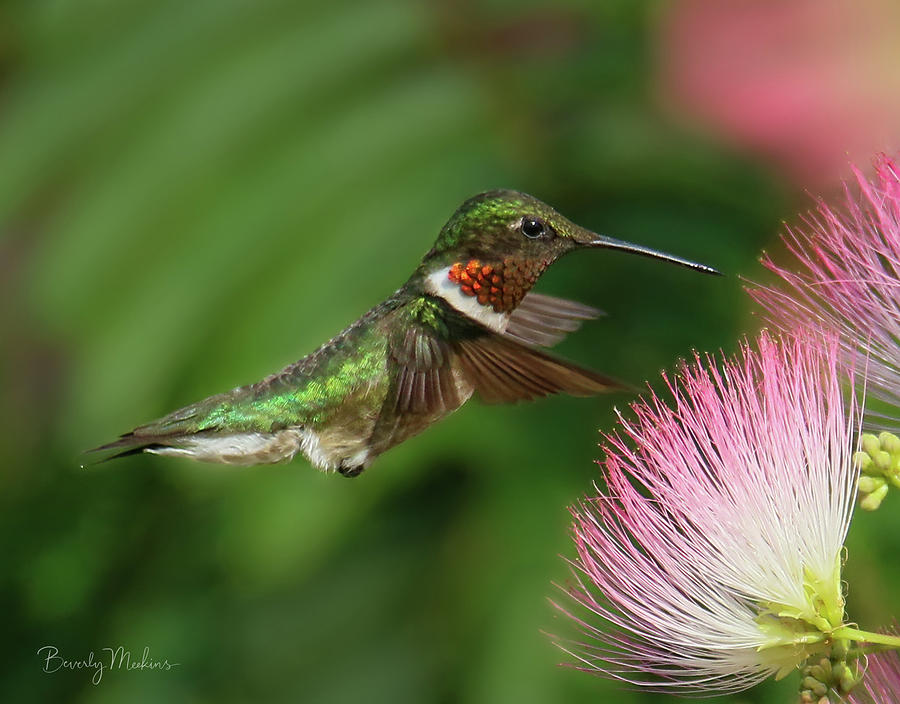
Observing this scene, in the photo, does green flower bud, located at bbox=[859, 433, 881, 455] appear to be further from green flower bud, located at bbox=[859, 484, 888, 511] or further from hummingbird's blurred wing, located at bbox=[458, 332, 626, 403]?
hummingbird's blurred wing, located at bbox=[458, 332, 626, 403]

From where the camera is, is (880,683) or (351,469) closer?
(880,683)

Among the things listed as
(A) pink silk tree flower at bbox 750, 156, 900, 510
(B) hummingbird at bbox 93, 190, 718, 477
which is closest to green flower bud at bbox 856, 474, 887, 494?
(A) pink silk tree flower at bbox 750, 156, 900, 510

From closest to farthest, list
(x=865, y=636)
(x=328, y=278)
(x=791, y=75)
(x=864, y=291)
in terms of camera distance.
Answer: (x=865, y=636), (x=864, y=291), (x=328, y=278), (x=791, y=75)

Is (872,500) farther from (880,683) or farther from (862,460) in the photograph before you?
(880,683)

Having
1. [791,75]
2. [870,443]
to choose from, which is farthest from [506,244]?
[791,75]

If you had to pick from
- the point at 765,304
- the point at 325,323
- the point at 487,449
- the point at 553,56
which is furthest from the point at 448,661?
the point at 553,56

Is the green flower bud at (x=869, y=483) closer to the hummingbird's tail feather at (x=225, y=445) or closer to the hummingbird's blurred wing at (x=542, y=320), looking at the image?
the hummingbird's blurred wing at (x=542, y=320)
